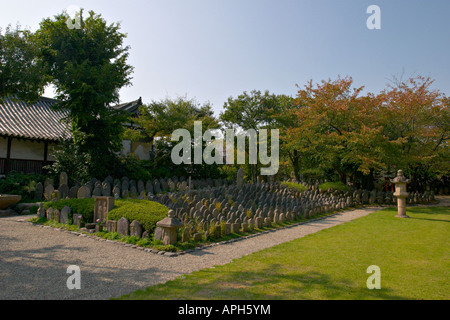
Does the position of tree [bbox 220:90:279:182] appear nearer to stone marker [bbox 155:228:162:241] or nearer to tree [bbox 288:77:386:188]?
tree [bbox 288:77:386:188]

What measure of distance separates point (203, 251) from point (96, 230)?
348 centimetres

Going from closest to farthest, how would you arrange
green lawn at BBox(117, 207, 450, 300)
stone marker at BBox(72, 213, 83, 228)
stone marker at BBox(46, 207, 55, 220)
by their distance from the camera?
green lawn at BBox(117, 207, 450, 300) → stone marker at BBox(72, 213, 83, 228) → stone marker at BBox(46, 207, 55, 220)

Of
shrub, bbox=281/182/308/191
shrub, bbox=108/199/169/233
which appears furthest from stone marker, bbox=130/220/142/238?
shrub, bbox=281/182/308/191

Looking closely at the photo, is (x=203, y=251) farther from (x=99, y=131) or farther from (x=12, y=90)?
(x=99, y=131)

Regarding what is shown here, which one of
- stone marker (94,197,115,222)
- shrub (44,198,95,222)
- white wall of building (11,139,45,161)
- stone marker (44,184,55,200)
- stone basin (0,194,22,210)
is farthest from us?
white wall of building (11,139,45,161)

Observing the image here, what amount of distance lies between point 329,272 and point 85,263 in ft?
15.9

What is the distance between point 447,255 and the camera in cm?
725

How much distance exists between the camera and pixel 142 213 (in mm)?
8203

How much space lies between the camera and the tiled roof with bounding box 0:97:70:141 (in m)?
16.3

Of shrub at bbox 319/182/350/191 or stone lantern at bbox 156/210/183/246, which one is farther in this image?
shrub at bbox 319/182/350/191

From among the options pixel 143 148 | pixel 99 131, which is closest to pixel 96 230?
pixel 99 131

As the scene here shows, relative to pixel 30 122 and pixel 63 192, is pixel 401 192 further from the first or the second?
pixel 30 122

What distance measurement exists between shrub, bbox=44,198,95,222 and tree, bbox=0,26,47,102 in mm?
3781
